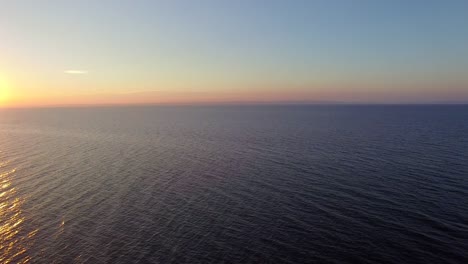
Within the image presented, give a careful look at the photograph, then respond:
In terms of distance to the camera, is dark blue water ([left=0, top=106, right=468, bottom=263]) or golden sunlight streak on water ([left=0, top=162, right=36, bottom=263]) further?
dark blue water ([left=0, top=106, right=468, bottom=263])

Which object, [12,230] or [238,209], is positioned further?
[238,209]

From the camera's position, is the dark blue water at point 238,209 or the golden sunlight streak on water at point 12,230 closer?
the golden sunlight streak on water at point 12,230

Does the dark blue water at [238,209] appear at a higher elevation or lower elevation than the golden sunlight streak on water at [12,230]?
higher

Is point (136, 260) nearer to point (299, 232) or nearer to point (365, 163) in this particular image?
point (299, 232)

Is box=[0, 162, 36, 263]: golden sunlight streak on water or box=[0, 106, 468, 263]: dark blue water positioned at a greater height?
box=[0, 106, 468, 263]: dark blue water

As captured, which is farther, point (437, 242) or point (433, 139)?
point (433, 139)

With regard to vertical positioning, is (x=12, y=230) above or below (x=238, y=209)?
below

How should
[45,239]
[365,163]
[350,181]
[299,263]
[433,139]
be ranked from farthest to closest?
[433,139], [365,163], [350,181], [45,239], [299,263]

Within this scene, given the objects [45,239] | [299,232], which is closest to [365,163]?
[299,232]
